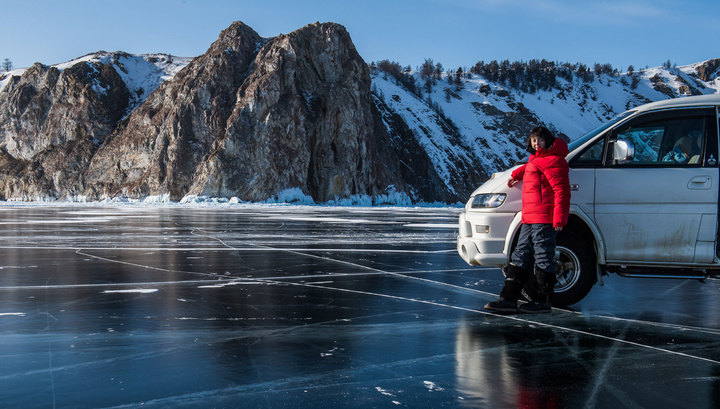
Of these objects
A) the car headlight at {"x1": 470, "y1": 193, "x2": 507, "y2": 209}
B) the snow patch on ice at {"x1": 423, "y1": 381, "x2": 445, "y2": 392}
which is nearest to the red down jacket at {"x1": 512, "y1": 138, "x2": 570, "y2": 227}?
the car headlight at {"x1": 470, "y1": 193, "x2": 507, "y2": 209}

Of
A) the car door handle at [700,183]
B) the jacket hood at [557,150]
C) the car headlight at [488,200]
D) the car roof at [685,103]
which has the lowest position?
the car headlight at [488,200]

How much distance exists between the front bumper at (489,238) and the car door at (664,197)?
0.96 m

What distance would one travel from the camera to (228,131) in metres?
64.9

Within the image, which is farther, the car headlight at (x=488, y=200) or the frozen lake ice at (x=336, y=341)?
the car headlight at (x=488, y=200)

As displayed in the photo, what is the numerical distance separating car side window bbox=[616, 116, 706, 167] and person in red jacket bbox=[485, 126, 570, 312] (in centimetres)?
101

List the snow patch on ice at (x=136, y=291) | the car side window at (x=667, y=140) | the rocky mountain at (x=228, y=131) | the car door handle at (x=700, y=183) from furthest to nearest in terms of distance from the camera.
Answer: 1. the rocky mountain at (x=228, y=131)
2. the snow patch on ice at (x=136, y=291)
3. the car side window at (x=667, y=140)
4. the car door handle at (x=700, y=183)

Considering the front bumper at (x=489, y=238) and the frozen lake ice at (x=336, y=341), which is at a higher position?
the front bumper at (x=489, y=238)

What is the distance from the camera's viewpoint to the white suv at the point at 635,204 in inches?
238

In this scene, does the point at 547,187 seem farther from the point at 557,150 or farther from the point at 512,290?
the point at 512,290

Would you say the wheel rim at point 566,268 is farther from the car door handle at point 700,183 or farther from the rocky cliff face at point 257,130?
the rocky cliff face at point 257,130

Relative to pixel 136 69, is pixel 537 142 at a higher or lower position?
lower

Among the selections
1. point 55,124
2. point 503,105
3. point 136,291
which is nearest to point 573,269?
point 136,291

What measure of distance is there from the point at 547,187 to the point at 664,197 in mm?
1292

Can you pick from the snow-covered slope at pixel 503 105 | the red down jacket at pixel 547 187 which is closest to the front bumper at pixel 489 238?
the red down jacket at pixel 547 187
